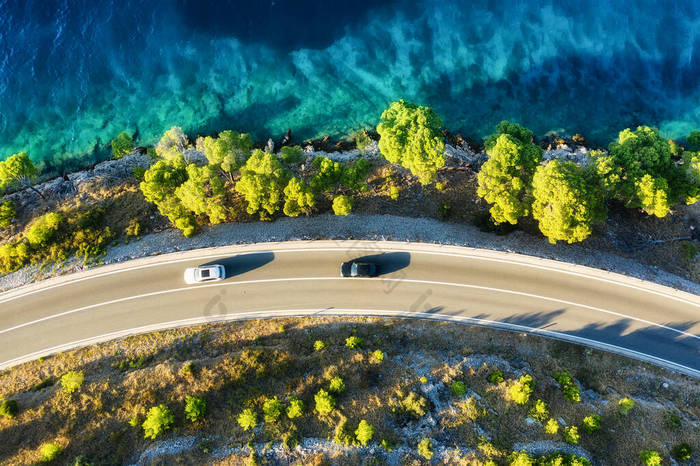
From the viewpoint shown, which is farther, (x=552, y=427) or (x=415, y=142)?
(x=415, y=142)

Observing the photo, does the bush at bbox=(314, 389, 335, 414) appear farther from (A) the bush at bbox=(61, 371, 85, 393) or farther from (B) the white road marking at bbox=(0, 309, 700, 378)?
(A) the bush at bbox=(61, 371, 85, 393)

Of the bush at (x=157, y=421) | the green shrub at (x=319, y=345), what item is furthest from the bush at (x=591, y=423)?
the bush at (x=157, y=421)

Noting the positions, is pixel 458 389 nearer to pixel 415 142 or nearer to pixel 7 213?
pixel 415 142

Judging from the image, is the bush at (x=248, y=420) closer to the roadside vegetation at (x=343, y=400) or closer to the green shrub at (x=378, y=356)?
the roadside vegetation at (x=343, y=400)

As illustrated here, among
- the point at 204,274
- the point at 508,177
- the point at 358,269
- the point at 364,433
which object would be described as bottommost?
the point at 364,433

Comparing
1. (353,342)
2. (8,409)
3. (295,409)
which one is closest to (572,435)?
(353,342)

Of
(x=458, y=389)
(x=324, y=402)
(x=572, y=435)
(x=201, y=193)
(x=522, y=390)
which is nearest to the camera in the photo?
(x=324, y=402)

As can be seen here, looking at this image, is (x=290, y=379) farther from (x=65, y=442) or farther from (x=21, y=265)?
(x=21, y=265)
